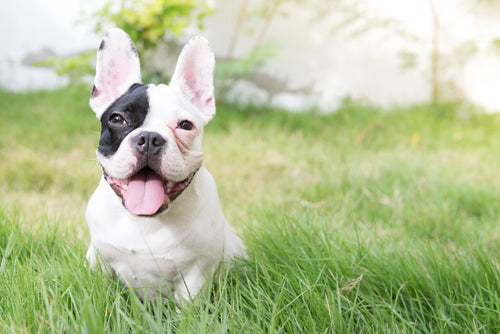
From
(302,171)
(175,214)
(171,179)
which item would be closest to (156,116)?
(171,179)

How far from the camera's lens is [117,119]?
1358 millimetres

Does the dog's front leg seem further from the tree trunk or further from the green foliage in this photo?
the tree trunk

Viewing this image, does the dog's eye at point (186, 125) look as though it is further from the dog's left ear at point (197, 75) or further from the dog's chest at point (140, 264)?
the dog's chest at point (140, 264)

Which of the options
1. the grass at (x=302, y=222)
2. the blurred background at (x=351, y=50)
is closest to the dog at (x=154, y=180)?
the grass at (x=302, y=222)

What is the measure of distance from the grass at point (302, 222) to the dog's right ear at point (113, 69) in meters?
0.55

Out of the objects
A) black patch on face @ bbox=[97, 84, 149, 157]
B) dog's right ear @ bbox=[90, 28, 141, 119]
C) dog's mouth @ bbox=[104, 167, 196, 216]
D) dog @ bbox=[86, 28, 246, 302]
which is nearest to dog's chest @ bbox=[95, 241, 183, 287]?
dog @ bbox=[86, 28, 246, 302]

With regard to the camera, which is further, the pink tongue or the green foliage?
the green foliage

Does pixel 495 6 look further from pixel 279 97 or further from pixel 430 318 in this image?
pixel 430 318

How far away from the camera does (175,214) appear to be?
1400 millimetres

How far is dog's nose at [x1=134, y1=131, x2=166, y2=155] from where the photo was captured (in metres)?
1.26

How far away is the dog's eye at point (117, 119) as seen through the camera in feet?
4.43

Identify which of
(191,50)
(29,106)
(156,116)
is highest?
(191,50)

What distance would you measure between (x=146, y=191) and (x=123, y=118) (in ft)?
0.74

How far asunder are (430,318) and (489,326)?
0.17 meters
